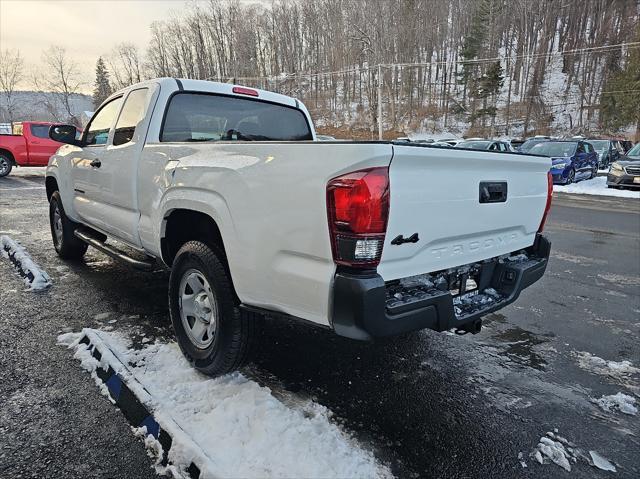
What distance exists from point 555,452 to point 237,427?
65.5 inches

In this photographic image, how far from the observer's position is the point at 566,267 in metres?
5.99

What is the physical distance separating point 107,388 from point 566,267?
18.7 feet

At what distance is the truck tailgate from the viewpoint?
2.09m

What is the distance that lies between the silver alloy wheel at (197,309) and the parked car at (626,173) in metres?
18.0

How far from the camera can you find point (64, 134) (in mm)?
4652

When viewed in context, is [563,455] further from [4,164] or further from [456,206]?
[4,164]

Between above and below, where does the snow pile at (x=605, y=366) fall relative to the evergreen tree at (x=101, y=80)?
below

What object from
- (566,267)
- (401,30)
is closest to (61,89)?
(401,30)

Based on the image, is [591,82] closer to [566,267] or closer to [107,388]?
[566,267]

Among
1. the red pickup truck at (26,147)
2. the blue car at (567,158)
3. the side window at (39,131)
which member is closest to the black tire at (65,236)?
the red pickup truck at (26,147)

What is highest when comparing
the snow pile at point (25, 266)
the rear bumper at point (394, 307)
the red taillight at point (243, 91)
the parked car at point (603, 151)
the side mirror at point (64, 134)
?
the red taillight at point (243, 91)

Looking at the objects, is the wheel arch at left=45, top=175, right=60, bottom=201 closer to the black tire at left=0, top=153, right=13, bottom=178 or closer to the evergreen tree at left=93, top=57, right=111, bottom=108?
the black tire at left=0, top=153, right=13, bottom=178

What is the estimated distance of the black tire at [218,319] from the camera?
266 cm

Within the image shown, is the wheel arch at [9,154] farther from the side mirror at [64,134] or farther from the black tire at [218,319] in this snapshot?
the black tire at [218,319]
